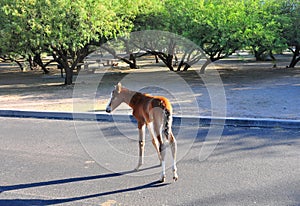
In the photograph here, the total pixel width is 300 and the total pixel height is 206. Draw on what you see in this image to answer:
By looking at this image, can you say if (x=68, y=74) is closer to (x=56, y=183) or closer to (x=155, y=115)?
(x=56, y=183)

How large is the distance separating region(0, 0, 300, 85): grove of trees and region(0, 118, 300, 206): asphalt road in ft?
19.5

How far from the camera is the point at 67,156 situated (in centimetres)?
500

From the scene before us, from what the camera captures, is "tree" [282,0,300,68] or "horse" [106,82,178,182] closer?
"horse" [106,82,178,182]

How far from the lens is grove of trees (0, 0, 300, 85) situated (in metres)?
11.0

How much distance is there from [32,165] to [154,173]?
6.42 ft

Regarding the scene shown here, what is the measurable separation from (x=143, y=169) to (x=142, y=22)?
42.3 feet

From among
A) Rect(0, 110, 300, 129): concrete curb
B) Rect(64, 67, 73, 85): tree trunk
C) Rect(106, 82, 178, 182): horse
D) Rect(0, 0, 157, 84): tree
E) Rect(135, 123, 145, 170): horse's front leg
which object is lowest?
Rect(64, 67, 73, 85): tree trunk

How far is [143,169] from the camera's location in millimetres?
4445

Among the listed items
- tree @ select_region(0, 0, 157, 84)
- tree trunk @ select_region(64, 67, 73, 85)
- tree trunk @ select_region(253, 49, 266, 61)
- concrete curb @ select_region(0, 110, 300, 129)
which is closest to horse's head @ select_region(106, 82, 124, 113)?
concrete curb @ select_region(0, 110, 300, 129)

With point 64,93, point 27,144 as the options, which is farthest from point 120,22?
point 27,144

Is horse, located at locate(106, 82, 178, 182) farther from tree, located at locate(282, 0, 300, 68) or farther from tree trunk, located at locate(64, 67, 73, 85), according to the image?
tree, located at locate(282, 0, 300, 68)

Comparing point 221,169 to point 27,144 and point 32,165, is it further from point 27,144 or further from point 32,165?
point 27,144

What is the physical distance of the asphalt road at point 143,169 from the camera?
11.6 ft

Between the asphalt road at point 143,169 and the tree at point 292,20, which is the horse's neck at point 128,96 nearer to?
the asphalt road at point 143,169
